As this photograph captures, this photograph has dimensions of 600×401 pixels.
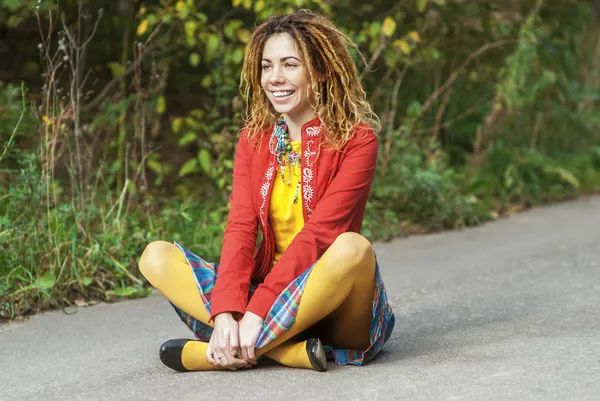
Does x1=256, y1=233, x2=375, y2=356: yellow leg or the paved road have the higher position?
x1=256, y1=233, x2=375, y2=356: yellow leg

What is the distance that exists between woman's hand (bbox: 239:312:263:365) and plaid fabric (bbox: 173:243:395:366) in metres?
0.03

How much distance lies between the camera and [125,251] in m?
5.21

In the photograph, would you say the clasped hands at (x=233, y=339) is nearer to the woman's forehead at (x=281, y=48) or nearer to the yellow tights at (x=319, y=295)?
the yellow tights at (x=319, y=295)

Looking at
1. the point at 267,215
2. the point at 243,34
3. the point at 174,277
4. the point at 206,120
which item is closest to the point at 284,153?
the point at 267,215

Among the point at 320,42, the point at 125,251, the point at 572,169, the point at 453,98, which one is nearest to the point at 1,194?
the point at 125,251

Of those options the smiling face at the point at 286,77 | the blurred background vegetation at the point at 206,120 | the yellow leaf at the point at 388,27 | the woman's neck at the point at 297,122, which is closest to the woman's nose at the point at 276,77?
the smiling face at the point at 286,77

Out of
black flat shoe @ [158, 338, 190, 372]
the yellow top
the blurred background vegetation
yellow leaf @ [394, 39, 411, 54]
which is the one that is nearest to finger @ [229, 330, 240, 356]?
black flat shoe @ [158, 338, 190, 372]

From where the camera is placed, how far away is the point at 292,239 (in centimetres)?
374

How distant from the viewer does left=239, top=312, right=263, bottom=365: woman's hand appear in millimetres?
3375

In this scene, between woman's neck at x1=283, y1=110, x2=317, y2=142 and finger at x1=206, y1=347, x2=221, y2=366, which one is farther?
woman's neck at x1=283, y1=110, x2=317, y2=142

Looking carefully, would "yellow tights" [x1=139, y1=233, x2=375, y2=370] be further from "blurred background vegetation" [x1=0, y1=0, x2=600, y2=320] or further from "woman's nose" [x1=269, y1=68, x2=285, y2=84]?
"blurred background vegetation" [x1=0, y1=0, x2=600, y2=320]

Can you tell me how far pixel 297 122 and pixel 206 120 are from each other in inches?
144

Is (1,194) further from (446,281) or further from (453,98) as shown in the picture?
(453,98)

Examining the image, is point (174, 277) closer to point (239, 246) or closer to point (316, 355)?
point (239, 246)
